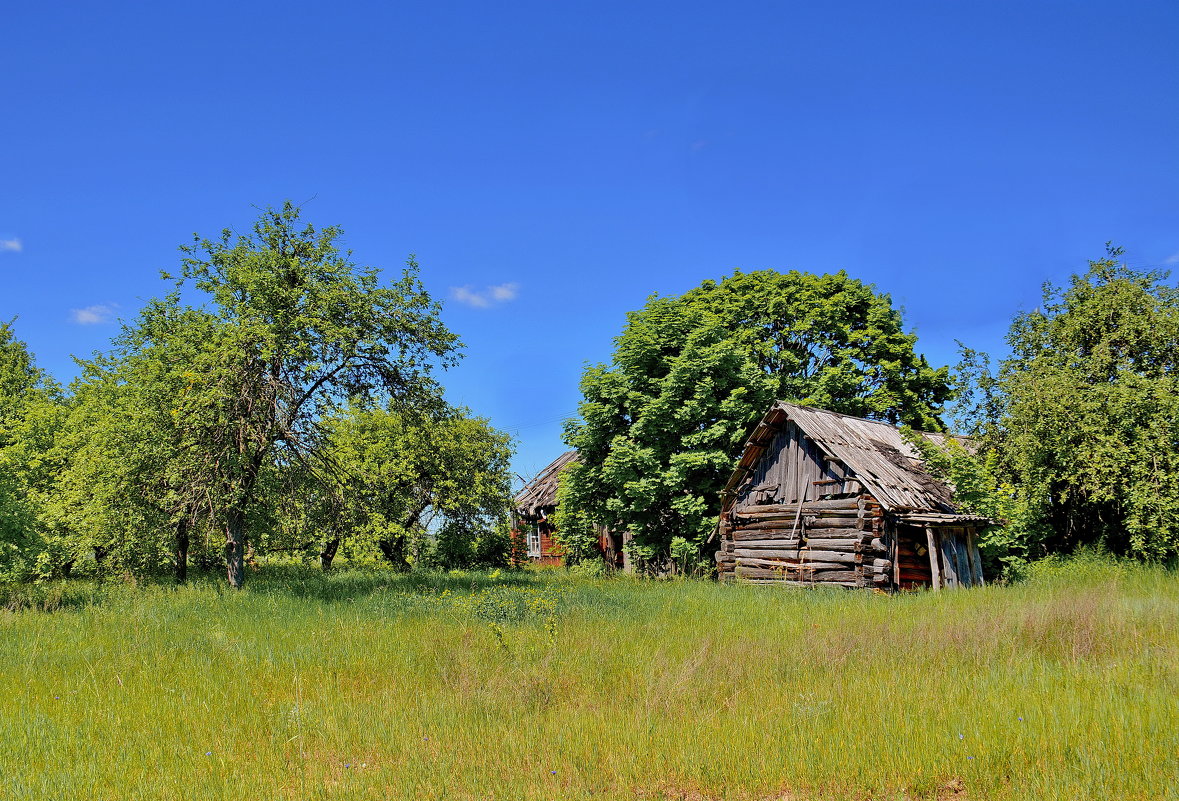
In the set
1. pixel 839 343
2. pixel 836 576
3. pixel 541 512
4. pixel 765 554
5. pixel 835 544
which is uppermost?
pixel 839 343

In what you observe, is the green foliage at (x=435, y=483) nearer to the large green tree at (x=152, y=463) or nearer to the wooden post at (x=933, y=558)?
the large green tree at (x=152, y=463)

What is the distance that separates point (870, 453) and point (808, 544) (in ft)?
10.5

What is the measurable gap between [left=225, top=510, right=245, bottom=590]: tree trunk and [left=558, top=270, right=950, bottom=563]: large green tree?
12049mm

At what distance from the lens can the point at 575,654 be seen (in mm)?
9492

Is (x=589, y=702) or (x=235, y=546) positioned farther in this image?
(x=235, y=546)

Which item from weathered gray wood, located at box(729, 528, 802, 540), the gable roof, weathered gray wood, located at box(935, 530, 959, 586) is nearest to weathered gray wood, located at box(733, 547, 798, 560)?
weathered gray wood, located at box(729, 528, 802, 540)

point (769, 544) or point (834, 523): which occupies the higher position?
point (834, 523)

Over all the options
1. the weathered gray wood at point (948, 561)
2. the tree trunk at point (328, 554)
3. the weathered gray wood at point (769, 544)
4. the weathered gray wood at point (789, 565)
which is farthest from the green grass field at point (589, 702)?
the tree trunk at point (328, 554)

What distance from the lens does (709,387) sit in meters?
23.9

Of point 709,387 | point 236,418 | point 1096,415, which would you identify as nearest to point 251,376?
point 236,418

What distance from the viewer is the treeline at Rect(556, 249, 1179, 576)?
61.5 ft

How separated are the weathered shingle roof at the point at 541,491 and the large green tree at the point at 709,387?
8.76 m

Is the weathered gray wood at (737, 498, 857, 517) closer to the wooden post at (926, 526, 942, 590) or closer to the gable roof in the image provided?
the gable roof

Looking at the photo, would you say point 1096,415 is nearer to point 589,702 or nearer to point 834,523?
point 834,523
